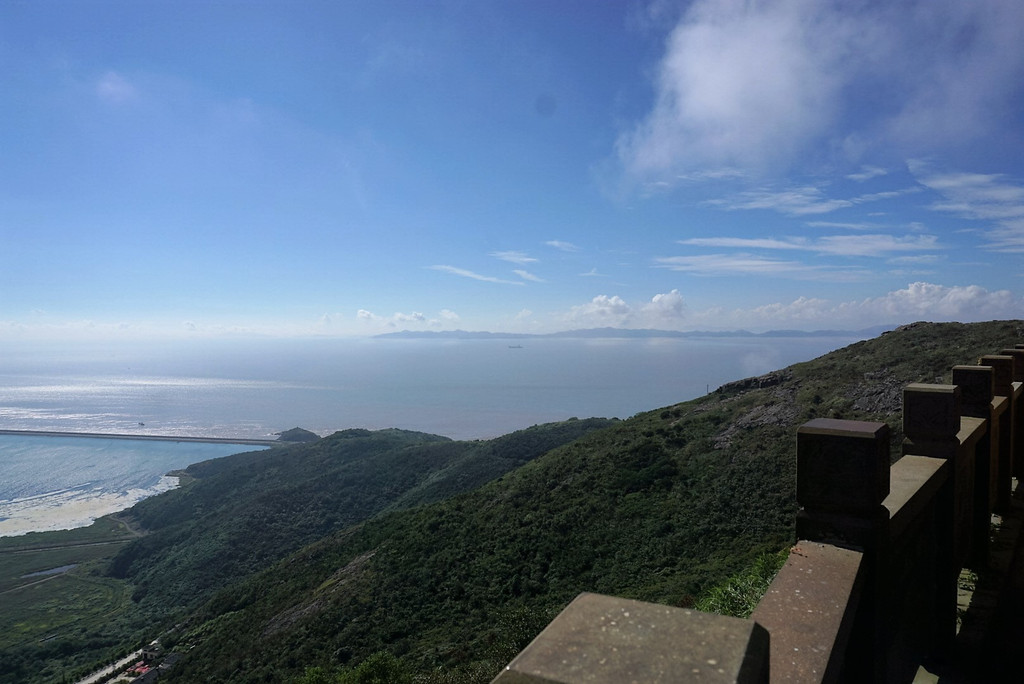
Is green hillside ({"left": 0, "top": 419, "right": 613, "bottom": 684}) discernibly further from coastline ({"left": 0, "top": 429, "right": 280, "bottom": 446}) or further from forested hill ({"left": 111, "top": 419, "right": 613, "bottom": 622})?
coastline ({"left": 0, "top": 429, "right": 280, "bottom": 446})

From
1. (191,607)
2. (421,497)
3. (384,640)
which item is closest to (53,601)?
(191,607)

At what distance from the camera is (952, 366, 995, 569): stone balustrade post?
454 centimetres

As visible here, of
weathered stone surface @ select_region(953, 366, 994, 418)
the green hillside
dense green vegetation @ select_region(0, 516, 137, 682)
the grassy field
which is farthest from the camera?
the grassy field

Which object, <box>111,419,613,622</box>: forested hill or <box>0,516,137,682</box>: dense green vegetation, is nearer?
<box>0,516,137,682</box>: dense green vegetation

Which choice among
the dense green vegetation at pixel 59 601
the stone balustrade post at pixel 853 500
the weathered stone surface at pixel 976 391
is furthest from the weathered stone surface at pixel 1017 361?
the dense green vegetation at pixel 59 601

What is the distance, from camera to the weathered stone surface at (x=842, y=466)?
231 cm

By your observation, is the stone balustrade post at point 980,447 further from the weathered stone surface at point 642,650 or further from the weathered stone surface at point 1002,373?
the weathered stone surface at point 642,650

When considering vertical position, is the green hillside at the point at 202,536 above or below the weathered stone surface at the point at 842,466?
below

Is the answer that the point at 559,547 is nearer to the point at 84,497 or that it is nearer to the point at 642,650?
the point at 642,650

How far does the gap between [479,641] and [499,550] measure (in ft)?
28.6

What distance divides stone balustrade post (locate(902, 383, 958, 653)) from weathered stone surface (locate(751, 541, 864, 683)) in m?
1.80

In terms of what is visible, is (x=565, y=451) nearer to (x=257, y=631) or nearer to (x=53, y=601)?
(x=257, y=631)

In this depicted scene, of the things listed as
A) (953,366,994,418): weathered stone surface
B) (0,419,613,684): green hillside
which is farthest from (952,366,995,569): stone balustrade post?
(0,419,613,684): green hillside

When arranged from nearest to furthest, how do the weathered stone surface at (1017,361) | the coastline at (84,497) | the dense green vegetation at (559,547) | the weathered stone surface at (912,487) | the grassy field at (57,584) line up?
the weathered stone surface at (912,487) < the weathered stone surface at (1017,361) < the dense green vegetation at (559,547) < the grassy field at (57,584) < the coastline at (84,497)
